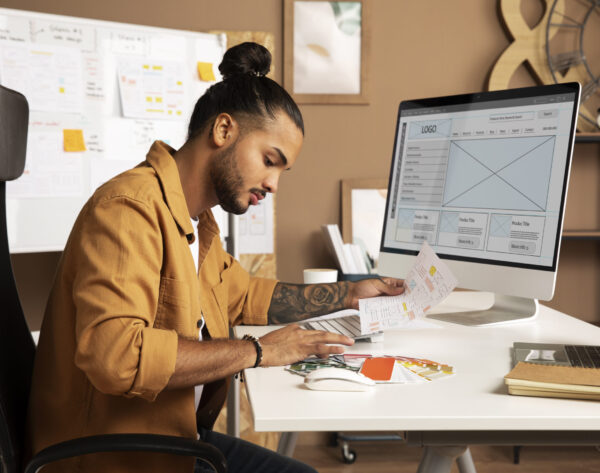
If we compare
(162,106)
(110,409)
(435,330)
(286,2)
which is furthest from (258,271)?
(110,409)

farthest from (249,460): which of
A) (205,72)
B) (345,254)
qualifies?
(205,72)

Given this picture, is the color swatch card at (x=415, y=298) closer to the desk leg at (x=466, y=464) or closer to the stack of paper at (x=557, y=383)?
the stack of paper at (x=557, y=383)

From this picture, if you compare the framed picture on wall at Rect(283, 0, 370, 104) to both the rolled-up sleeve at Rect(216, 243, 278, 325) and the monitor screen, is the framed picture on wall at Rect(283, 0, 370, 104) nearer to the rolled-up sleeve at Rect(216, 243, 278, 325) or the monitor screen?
the monitor screen

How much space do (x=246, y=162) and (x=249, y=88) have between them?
0.15 metres

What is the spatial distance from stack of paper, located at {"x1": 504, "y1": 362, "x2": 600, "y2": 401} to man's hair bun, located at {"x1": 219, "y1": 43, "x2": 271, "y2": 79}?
767mm

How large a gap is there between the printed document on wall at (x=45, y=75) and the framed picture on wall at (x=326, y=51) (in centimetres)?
84

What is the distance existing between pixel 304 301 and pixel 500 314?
0.47 meters

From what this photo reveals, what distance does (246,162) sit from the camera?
50.6 inches

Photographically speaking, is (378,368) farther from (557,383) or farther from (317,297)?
(317,297)

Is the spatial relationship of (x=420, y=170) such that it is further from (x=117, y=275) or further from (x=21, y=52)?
(x=21, y=52)

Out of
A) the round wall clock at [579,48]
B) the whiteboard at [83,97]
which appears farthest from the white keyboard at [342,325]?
the round wall clock at [579,48]

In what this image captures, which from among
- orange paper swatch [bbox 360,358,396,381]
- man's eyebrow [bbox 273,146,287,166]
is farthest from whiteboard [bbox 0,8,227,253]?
orange paper swatch [bbox 360,358,396,381]

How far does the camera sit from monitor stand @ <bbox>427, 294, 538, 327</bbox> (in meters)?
1.55

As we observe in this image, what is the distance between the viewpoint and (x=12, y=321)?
116cm
